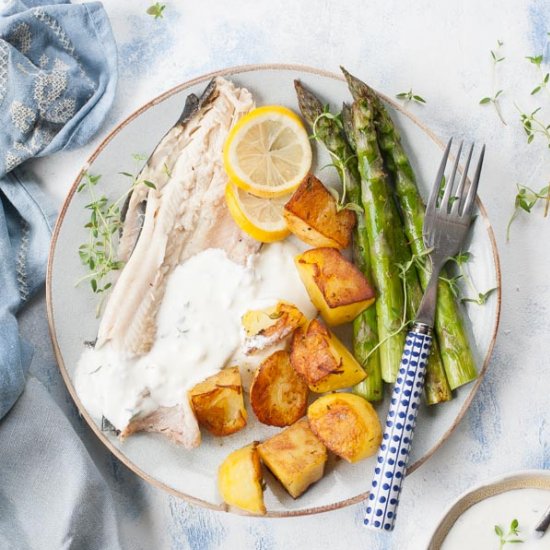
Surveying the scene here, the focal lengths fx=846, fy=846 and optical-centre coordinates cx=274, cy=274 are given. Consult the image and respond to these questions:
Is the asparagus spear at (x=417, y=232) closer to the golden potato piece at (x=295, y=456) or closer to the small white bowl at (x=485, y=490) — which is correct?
the small white bowl at (x=485, y=490)

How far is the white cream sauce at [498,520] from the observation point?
2902 mm

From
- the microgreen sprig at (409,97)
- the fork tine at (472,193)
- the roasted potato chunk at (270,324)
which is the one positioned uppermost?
the microgreen sprig at (409,97)

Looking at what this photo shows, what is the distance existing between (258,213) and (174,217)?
32 centimetres

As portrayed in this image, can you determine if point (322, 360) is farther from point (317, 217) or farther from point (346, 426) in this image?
point (317, 217)

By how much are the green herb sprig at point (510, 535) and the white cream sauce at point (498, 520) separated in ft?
0.04

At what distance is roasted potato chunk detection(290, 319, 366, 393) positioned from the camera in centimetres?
292

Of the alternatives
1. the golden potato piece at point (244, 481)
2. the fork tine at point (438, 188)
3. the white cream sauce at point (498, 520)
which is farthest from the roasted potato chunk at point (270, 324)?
the white cream sauce at point (498, 520)

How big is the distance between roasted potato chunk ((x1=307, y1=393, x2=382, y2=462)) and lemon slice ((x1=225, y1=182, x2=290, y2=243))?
631 mm

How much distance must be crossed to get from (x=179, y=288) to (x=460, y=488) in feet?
4.24

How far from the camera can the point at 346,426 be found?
2908 millimetres

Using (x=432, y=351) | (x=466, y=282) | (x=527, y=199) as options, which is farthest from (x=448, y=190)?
(x=432, y=351)

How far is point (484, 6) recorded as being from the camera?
337cm

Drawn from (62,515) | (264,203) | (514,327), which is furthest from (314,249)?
(62,515)

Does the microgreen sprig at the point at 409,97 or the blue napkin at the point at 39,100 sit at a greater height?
the blue napkin at the point at 39,100
